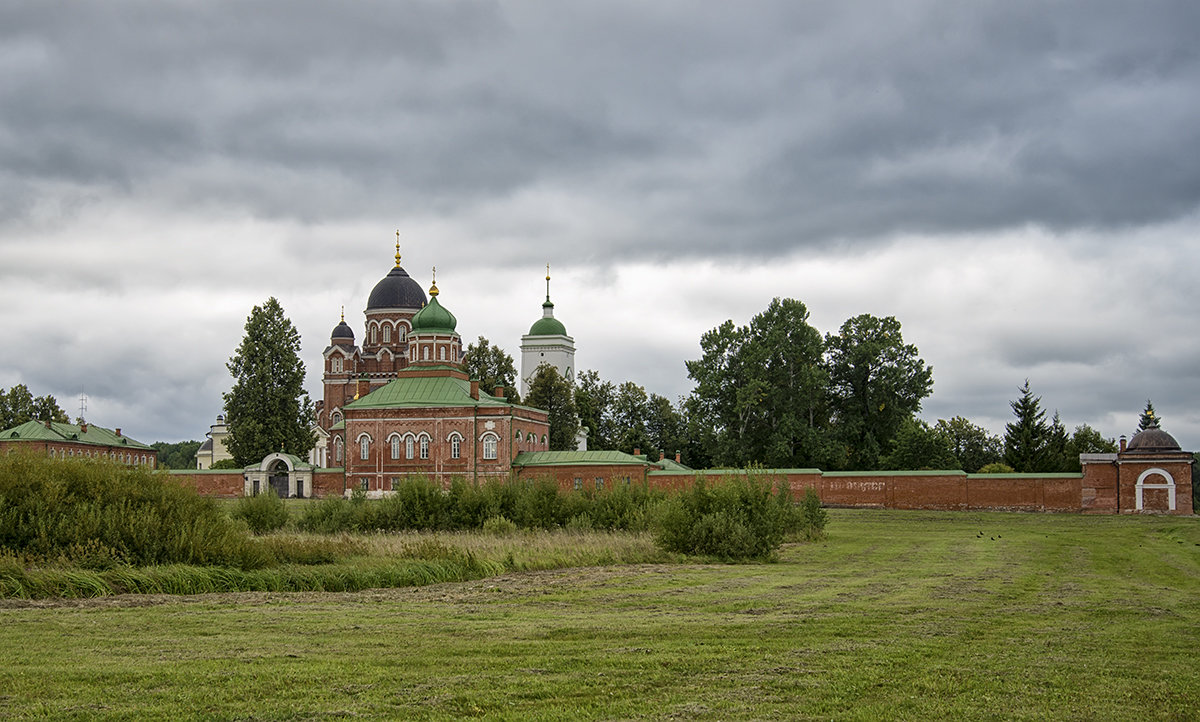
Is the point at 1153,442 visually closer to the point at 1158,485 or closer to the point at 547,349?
the point at 1158,485

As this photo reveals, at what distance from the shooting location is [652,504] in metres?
30.9

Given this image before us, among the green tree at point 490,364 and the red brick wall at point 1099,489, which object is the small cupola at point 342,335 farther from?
the red brick wall at point 1099,489

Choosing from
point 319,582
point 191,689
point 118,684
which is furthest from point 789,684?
point 319,582

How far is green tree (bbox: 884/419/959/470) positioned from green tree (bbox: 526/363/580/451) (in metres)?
21.5

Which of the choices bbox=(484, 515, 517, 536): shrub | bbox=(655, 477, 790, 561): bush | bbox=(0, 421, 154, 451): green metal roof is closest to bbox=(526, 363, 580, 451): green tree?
bbox=(0, 421, 154, 451): green metal roof

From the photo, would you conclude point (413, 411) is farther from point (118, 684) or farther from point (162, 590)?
point (118, 684)

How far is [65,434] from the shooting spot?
78625mm

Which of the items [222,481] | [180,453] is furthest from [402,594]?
[180,453]

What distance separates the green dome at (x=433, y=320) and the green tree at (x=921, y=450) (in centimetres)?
2643

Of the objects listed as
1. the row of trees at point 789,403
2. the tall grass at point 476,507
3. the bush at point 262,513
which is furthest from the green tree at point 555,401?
the bush at point 262,513

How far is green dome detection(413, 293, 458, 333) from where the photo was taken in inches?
2611

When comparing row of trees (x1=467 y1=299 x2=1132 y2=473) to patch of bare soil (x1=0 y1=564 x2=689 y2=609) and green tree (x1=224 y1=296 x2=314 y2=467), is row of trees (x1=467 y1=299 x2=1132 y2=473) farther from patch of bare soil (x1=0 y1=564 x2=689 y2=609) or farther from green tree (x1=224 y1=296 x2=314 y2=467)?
patch of bare soil (x1=0 y1=564 x2=689 y2=609)

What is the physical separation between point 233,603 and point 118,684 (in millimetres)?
6165

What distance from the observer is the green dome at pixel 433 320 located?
2611 inches
